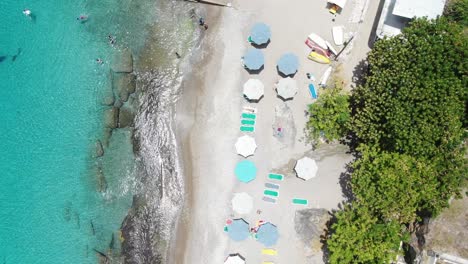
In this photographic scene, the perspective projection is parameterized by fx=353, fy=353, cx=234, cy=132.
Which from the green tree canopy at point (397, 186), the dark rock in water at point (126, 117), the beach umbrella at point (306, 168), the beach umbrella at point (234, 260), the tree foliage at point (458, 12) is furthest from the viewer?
the dark rock in water at point (126, 117)

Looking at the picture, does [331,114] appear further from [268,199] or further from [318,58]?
[268,199]

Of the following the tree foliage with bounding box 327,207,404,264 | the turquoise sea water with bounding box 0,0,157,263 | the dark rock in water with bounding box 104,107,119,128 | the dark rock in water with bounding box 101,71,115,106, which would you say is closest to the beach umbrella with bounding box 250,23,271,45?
the turquoise sea water with bounding box 0,0,157,263

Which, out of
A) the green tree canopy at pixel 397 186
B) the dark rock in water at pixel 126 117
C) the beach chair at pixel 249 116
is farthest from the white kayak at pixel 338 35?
the dark rock in water at pixel 126 117

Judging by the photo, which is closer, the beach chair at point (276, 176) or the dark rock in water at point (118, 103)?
the beach chair at point (276, 176)

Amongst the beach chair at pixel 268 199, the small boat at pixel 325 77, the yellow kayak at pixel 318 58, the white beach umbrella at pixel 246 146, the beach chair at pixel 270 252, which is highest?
the yellow kayak at pixel 318 58

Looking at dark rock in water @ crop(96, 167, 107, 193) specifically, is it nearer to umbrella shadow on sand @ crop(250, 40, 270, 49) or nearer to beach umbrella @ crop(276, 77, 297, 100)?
beach umbrella @ crop(276, 77, 297, 100)

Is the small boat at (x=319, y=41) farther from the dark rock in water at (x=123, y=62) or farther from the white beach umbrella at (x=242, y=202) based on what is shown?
the dark rock in water at (x=123, y=62)

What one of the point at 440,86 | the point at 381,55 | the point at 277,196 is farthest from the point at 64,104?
the point at 440,86

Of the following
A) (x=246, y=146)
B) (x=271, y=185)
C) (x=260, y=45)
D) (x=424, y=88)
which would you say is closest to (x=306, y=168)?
(x=271, y=185)
